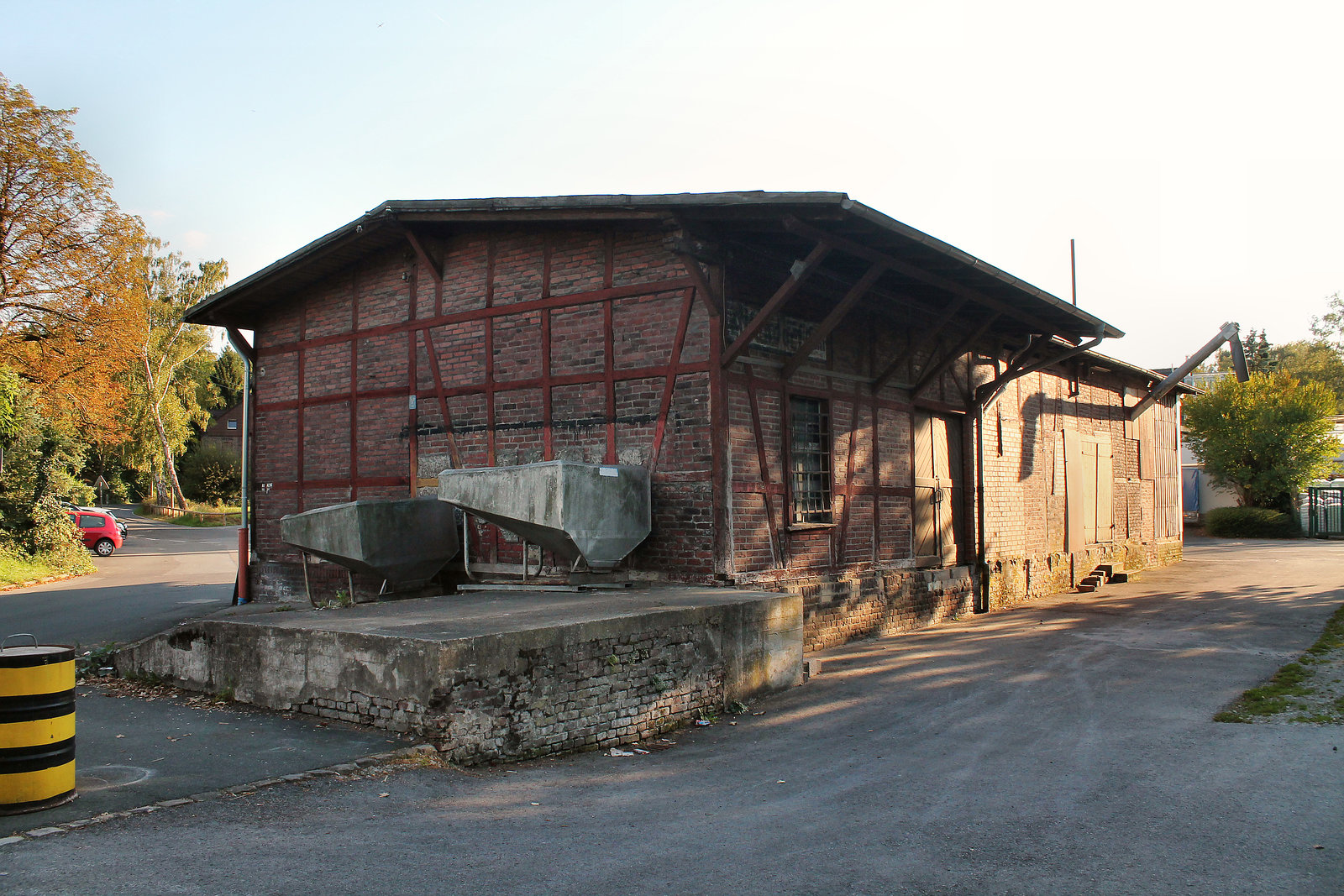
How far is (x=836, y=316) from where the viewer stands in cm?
984

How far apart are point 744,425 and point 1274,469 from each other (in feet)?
92.9

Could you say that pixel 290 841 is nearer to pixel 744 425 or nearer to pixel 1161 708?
pixel 744 425

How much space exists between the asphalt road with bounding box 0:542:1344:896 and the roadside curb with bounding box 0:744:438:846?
0.11 metres

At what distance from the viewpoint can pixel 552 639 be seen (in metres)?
6.29

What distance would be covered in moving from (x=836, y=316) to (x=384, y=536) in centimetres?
565

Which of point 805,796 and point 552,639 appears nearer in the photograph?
point 805,796

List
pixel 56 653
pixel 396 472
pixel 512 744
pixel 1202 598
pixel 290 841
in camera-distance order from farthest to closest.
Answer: pixel 1202 598 → pixel 396 472 → pixel 512 744 → pixel 56 653 → pixel 290 841

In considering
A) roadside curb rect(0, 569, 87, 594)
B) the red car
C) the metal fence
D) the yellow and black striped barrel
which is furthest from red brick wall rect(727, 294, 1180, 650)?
the red car

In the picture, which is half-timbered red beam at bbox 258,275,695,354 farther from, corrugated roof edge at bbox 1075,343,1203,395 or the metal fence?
the metal fence

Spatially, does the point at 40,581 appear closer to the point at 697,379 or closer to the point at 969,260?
the point at 697,379

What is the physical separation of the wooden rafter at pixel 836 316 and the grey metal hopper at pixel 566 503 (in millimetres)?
2259

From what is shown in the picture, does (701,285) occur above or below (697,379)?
above

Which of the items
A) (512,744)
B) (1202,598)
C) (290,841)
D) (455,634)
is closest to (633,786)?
(512,744)

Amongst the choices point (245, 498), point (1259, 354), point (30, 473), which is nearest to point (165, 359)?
point (30, 473)
